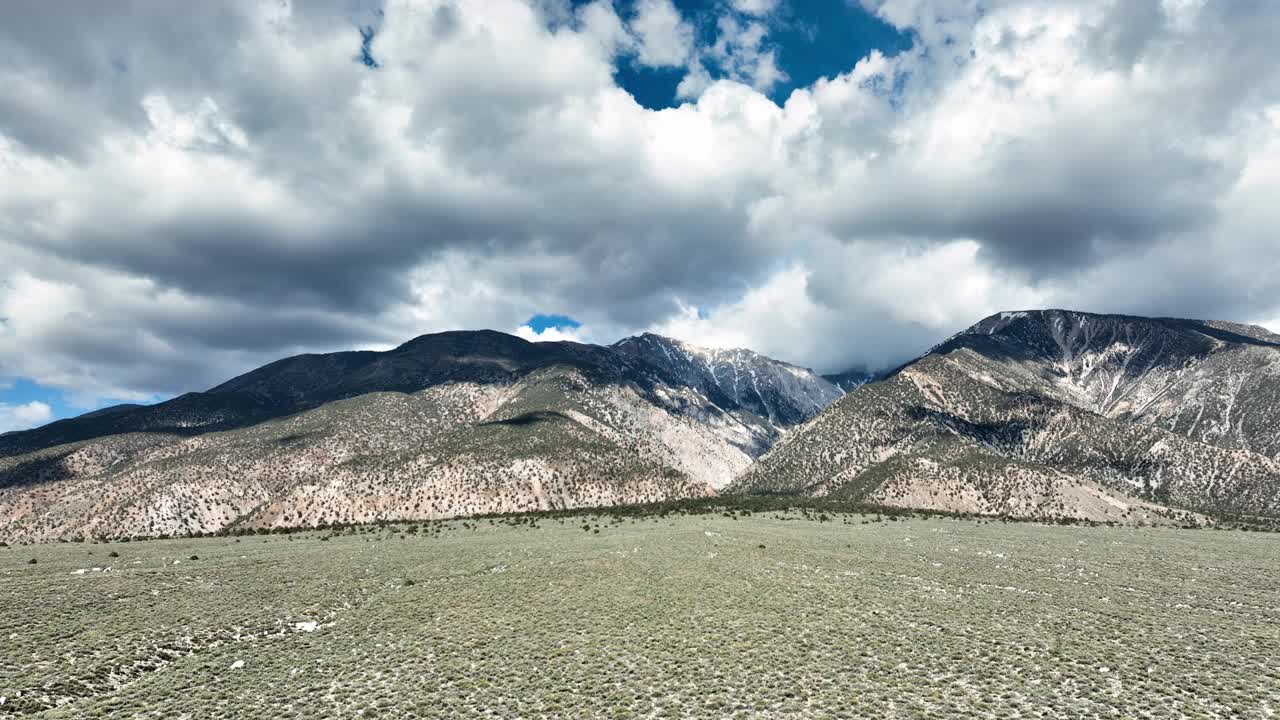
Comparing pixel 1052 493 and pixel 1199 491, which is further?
pixel 1199 491

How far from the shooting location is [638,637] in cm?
2977

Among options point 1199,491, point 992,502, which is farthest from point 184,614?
point 1199,491

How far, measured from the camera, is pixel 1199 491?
557ft

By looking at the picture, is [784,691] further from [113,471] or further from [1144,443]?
[1144,443]

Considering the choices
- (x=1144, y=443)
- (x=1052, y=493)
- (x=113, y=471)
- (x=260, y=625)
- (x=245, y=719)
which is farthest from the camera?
(x=1144, y=443)

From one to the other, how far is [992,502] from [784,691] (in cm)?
15583

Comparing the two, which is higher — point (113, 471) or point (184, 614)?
point (113, 471)

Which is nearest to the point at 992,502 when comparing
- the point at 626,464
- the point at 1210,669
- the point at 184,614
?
the point at 626,464

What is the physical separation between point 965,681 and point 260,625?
33.6 m

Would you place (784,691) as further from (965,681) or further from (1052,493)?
(1052,493)

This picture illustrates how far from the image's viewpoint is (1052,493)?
493ft

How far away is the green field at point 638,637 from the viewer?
21891 mm

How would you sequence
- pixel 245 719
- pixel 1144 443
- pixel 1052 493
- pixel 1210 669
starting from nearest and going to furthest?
pixel 245 719, pixel 1210 669, pixel 1052 493, pixel 1144 443

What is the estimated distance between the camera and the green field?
2189 cm
